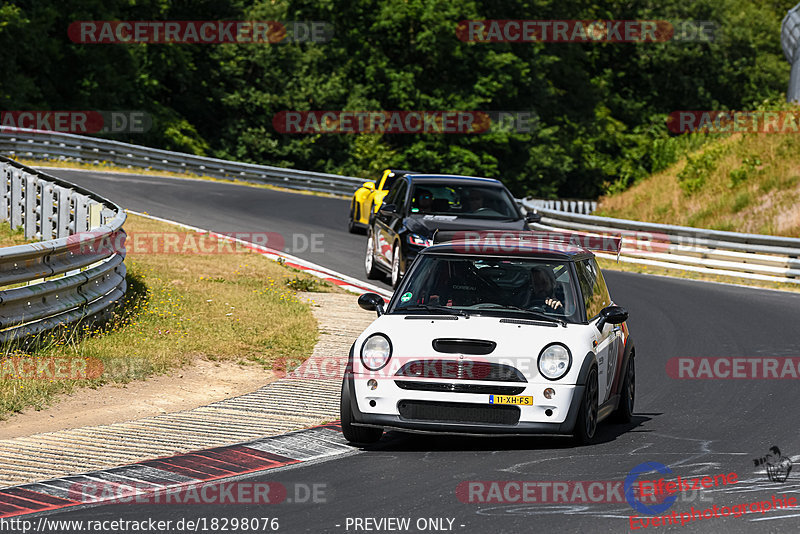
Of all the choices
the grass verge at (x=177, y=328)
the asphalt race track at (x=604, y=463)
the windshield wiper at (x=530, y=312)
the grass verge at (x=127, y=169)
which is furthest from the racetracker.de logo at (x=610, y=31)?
the windshield wiper at (x=530, y=312)

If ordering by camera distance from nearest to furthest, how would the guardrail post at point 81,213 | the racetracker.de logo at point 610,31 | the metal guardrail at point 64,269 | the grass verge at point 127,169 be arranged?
the metal guardrail at point 64,269 < the guardrail post at point 81,213 < the grass verge at point 127,169 < the racetracker.de logo at point 610,31

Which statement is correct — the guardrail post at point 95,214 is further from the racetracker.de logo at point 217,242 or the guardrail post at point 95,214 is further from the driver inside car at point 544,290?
the driver inside car at point 544,290

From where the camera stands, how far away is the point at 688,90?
228 ft

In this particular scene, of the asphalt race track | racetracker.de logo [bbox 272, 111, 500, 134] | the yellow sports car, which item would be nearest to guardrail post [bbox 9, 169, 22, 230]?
the yellow sports car

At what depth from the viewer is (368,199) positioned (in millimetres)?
26359

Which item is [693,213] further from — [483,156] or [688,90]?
[688,90]

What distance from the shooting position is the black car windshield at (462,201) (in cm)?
1802

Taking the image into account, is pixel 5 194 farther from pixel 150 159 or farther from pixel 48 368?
pixel 150 159

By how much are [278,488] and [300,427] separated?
2.12 meters

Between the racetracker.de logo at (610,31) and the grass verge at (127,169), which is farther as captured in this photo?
the racetracker.de logo at (610,31)

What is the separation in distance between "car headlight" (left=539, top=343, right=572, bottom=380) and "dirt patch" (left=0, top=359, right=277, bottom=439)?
136 inches

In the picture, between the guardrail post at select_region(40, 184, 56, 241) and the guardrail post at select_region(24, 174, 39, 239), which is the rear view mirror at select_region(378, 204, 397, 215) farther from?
the guardrail post at select_region(24, 174, 39, 239)

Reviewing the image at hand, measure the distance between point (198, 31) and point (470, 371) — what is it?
51.4 metres

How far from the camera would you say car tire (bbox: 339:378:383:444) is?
28.6ft
